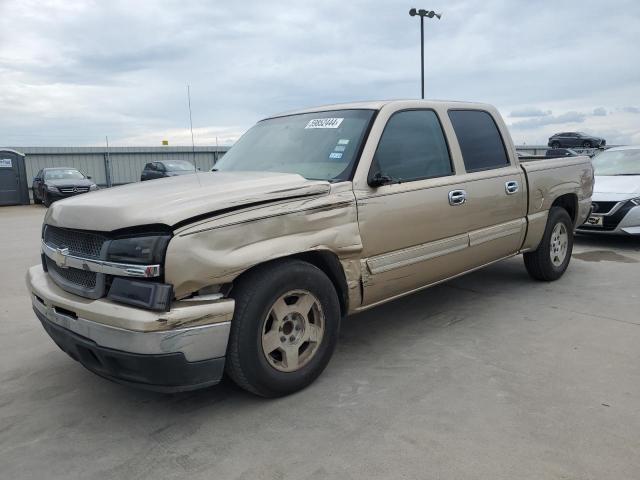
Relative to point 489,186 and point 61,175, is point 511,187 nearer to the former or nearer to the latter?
point 489,186

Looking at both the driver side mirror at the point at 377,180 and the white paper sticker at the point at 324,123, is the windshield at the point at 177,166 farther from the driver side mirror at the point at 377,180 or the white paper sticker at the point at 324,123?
the driver side mirror at the point at 377,180

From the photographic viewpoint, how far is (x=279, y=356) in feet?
10.2

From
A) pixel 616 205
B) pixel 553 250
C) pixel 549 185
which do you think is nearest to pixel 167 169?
pixel 616 205

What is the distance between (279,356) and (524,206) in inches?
120

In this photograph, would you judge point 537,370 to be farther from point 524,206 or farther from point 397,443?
point 524,206

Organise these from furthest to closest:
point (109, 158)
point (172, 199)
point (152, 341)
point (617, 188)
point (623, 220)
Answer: point (109, 158) → point (617, 188) → point (623, 220) → point (172, 199) → point (152, 341)

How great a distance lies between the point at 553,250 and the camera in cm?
566

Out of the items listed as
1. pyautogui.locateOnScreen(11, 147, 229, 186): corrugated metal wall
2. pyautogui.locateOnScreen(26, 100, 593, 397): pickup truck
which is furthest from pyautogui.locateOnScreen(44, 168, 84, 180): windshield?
pyautogui.locateOnScreen(26, 100, 593, 397): pickup truck

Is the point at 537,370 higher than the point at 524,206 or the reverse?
the reverse

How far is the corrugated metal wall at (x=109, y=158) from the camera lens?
23.1m

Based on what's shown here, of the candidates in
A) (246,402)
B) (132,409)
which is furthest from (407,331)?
(132,409)

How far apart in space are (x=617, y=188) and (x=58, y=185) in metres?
17.3

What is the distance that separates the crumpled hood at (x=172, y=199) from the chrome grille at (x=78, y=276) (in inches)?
10.2

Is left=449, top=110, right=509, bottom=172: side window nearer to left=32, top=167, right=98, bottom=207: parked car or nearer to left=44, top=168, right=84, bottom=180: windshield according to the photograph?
left=32, top=167, right=98, bottom=207: parked car
